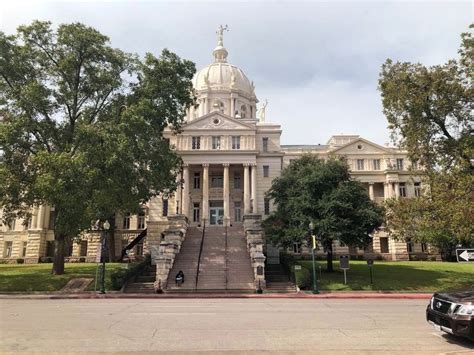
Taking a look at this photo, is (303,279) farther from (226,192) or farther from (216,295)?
(226,192)

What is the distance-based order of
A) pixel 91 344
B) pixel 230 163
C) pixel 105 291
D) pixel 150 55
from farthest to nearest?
pixel 230 163
pixel 150 55
pixel 105 291
pixel 91 344

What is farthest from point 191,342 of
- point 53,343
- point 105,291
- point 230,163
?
point 230,163

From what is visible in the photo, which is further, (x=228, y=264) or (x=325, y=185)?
(x=325, y=185)

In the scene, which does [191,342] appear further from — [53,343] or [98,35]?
[98,35]

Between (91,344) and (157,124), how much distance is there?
25814 mm

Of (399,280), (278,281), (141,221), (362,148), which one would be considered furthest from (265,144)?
(399,280)

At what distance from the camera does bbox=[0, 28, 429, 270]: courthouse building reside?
52469 mm

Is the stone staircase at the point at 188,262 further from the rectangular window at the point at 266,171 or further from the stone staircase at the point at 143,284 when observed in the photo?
the rectangular window at the point at 266,171

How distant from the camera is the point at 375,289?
27.8 metres

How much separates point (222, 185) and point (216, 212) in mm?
3904

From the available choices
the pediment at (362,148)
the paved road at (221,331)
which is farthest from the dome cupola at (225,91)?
the paved road at (221,331)

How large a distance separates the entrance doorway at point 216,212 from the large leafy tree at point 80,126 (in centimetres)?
1915

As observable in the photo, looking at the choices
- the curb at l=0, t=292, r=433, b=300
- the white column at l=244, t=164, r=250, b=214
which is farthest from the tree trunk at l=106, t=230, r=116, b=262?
the curb at l=0, t=292, r=433, b=300

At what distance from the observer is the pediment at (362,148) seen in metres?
61.4
